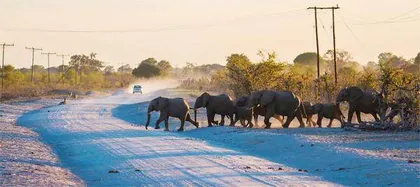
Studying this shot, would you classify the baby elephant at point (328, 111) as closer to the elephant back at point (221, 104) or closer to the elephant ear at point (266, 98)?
the elephant ear at point (266, 98)

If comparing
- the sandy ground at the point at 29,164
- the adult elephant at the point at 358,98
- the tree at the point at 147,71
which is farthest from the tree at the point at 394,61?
the tree at the point at 147,71

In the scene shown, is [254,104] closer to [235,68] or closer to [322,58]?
[235,68]

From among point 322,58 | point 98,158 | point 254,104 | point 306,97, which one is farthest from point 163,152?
point 322,58

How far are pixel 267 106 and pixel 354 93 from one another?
13.4 ft

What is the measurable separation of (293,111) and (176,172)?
1650 cm

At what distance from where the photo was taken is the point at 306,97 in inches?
1924

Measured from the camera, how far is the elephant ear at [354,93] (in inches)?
1309

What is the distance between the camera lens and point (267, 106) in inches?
1265

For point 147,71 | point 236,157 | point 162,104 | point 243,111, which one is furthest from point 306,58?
point 236,157

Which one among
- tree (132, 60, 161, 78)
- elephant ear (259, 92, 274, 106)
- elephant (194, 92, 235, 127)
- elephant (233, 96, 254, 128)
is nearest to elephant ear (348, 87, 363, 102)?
elephant ear (259, 92, 274, 106)

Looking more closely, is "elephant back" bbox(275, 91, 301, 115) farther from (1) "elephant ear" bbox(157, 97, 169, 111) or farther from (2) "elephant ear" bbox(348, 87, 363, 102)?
(1) "elephant ear" bbox(157, 97, 169, 111)

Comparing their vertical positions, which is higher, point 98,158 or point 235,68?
point 235,68

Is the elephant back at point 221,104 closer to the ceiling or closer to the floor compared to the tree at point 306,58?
closer to the floor

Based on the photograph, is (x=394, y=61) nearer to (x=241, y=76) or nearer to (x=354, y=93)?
(x=241, y=76)
